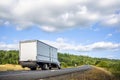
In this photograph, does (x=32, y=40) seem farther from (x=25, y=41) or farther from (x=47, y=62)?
(x=47, y=62)

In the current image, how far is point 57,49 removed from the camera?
50.9 m

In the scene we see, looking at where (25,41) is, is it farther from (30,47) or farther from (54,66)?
(54,66)

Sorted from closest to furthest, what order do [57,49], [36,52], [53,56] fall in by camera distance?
[36,52] → [53,56] → [57,49]

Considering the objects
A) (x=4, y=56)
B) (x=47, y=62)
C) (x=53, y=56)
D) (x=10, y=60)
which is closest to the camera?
(x=47, y=62)

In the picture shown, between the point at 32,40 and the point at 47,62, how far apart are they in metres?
6.83

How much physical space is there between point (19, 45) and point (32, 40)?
262cm

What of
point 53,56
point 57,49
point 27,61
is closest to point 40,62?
point 27,61

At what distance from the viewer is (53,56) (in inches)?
1833

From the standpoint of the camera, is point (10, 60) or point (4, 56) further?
point (4, 56)

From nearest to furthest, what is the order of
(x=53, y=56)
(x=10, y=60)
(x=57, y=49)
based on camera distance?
(x=53, y=56) < (x=57, y=49) < (x=10, y=60)

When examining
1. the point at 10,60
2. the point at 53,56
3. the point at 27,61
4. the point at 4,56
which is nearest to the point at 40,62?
the point at 27,61

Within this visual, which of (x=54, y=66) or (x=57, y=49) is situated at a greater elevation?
(x=57, y=49)

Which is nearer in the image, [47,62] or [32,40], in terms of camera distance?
[32,40]

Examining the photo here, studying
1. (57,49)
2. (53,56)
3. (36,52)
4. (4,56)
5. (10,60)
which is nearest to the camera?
(36,52)
